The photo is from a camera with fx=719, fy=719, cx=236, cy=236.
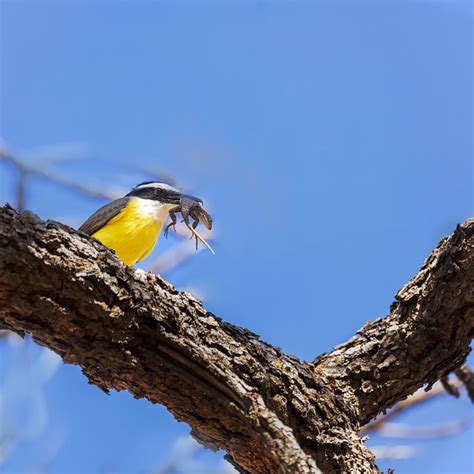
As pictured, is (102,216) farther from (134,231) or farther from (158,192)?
(158,192)

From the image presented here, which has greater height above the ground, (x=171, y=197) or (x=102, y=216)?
(x=171, y=197)

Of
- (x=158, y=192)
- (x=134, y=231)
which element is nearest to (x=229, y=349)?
(x=134, y=231)

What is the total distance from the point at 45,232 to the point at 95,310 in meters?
0.42

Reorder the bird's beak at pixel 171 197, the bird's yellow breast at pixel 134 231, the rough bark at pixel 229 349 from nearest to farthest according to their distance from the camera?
the rough bark at pixel 229 349, the bird's yellow breast at pixel 134 231, the bird's beak at pixel 171 197

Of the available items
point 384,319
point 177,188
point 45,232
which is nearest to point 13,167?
point 177,188

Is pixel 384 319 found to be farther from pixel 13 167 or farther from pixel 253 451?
pixel 13 167

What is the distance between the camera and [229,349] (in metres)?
Result: 3.58

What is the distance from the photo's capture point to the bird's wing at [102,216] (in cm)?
648

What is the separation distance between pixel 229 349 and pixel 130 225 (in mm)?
3081

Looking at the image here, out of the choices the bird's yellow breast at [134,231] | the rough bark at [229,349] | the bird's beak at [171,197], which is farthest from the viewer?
the bird's beak at [171,197]

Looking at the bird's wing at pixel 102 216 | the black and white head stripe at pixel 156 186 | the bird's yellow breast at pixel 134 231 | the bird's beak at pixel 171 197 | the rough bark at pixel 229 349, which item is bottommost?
the rough bark at pixel 229 349

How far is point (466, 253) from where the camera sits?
12.7 ft

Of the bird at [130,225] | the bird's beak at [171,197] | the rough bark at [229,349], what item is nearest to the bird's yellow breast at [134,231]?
the bird at [130,225]

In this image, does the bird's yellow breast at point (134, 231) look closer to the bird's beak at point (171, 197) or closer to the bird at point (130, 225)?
the bird at point (130, 225)
